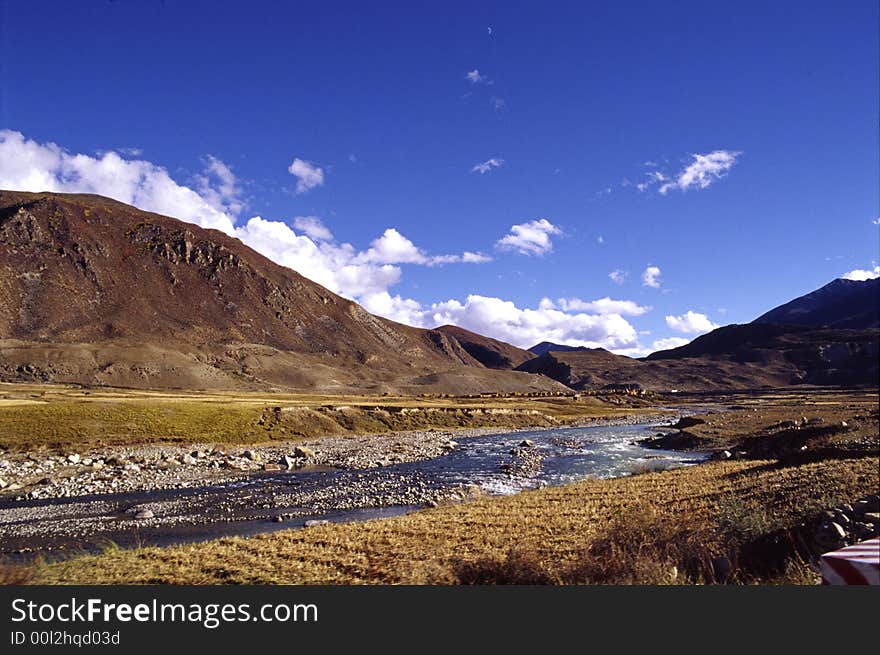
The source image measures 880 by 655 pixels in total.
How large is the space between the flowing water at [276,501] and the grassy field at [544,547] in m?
5.92

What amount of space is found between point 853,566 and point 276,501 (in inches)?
1056

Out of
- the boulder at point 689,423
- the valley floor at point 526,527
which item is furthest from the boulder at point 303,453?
the boulder at point 689,423

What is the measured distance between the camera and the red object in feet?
22.6

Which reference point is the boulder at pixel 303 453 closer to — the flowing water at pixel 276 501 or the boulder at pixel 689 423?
the flowing water at pixel 276 501

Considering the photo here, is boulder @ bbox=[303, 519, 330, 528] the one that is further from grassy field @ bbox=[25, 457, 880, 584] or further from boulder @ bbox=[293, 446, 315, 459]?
boulder @ bbox=[293, 446, 315, 459]

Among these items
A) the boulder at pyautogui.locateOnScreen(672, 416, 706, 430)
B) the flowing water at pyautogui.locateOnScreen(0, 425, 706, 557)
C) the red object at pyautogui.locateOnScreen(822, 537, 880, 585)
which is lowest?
the boulder at pyautogui.locateOnScreen(672, 416, 706, 430)

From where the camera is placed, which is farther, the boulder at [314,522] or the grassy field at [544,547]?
the boulder at [314,522]

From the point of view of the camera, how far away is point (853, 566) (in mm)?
7094

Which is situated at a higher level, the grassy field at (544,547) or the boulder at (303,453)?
the grassy field at (544,547)

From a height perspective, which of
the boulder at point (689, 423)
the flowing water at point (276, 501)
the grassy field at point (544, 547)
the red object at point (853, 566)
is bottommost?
the boulder at point (689, 423)

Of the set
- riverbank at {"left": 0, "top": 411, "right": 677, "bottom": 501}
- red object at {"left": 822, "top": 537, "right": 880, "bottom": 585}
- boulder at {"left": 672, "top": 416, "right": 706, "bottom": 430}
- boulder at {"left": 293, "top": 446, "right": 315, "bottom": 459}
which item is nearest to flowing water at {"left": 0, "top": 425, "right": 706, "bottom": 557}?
riverbank at {"left": 0, "top": 411, "right": 677, "bottom": 501}

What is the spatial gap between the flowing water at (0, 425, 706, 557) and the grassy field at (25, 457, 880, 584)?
233 inches

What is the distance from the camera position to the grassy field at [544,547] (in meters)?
11.6

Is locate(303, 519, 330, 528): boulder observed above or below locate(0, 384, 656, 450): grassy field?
below
